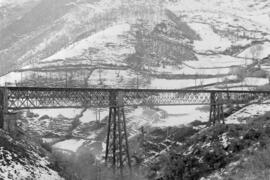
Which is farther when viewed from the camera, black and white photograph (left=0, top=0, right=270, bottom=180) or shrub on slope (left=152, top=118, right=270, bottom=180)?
black and white photograph (left=0, top=0, right=270, bottom=180)

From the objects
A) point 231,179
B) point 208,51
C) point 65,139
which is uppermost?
point 208,51

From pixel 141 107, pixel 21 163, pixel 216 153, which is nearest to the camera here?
pixel 216 153

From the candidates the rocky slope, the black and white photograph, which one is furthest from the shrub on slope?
the rocky slope

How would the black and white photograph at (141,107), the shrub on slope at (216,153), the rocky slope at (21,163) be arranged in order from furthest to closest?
1. the black and white photograph at (141,107)
2. the shrub on slope at (216,153)
3. the rocky slope at (21,163)

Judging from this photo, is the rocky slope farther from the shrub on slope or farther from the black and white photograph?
the shrub on slope

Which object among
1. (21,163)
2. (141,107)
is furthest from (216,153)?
(141,107)

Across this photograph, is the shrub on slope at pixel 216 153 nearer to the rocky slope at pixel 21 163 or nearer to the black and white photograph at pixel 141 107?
the black and white photograph at pixel 141 107

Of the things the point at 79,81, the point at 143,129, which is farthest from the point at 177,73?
the point at 143,129

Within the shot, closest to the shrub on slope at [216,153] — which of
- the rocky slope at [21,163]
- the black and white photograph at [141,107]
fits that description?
the black and white photograph at [141,107]

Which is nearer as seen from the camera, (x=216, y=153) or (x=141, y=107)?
(x=216, y=153)

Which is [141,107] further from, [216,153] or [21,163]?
[21,163]

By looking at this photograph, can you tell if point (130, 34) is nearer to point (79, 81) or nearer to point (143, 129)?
point (79, 81)
